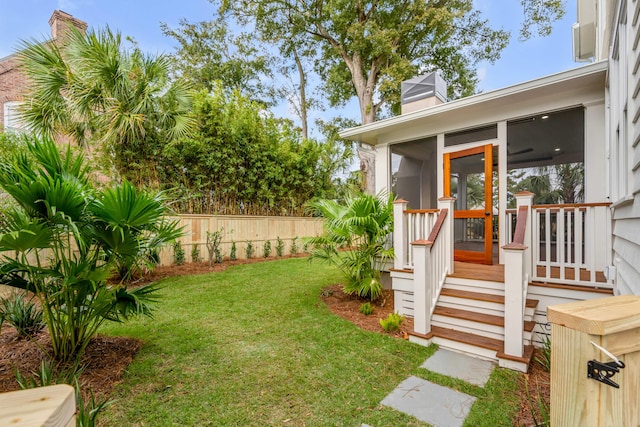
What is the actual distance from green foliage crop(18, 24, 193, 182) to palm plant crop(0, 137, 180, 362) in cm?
365

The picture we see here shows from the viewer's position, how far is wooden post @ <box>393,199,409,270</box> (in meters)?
4.21

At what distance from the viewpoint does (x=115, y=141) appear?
638 cm

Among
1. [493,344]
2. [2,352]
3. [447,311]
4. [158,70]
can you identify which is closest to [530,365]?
[493,344]

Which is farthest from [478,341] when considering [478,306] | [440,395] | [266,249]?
[266,249]

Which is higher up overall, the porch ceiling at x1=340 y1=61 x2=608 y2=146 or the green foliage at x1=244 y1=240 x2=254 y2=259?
the porch ceiling at x1=340 y1=61 x2=608 y2=146

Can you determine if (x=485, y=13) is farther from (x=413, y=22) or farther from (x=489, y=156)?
(x=489, y=156)

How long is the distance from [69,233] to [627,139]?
4.56 meters

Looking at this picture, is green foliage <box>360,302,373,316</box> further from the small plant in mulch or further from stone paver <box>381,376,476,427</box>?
the small plant in mulch

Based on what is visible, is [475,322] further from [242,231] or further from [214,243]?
[242,231]

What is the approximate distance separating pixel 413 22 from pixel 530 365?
38.9 feet

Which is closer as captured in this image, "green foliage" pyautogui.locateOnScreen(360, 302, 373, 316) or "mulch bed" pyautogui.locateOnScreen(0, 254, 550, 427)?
"mulch bed" pyautogui.locateOnScreen(0, 254, 550, 427)

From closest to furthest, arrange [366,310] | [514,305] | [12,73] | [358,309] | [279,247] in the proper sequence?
[514,305] → [366,310] → [358,309] → [279,247] → [12,73]

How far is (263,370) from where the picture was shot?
9.05ft

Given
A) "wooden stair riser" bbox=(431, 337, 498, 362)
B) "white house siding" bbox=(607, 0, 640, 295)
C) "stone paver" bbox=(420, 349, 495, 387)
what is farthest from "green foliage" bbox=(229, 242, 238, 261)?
"white house siding" bbox=(607, 0, 640, 295)
